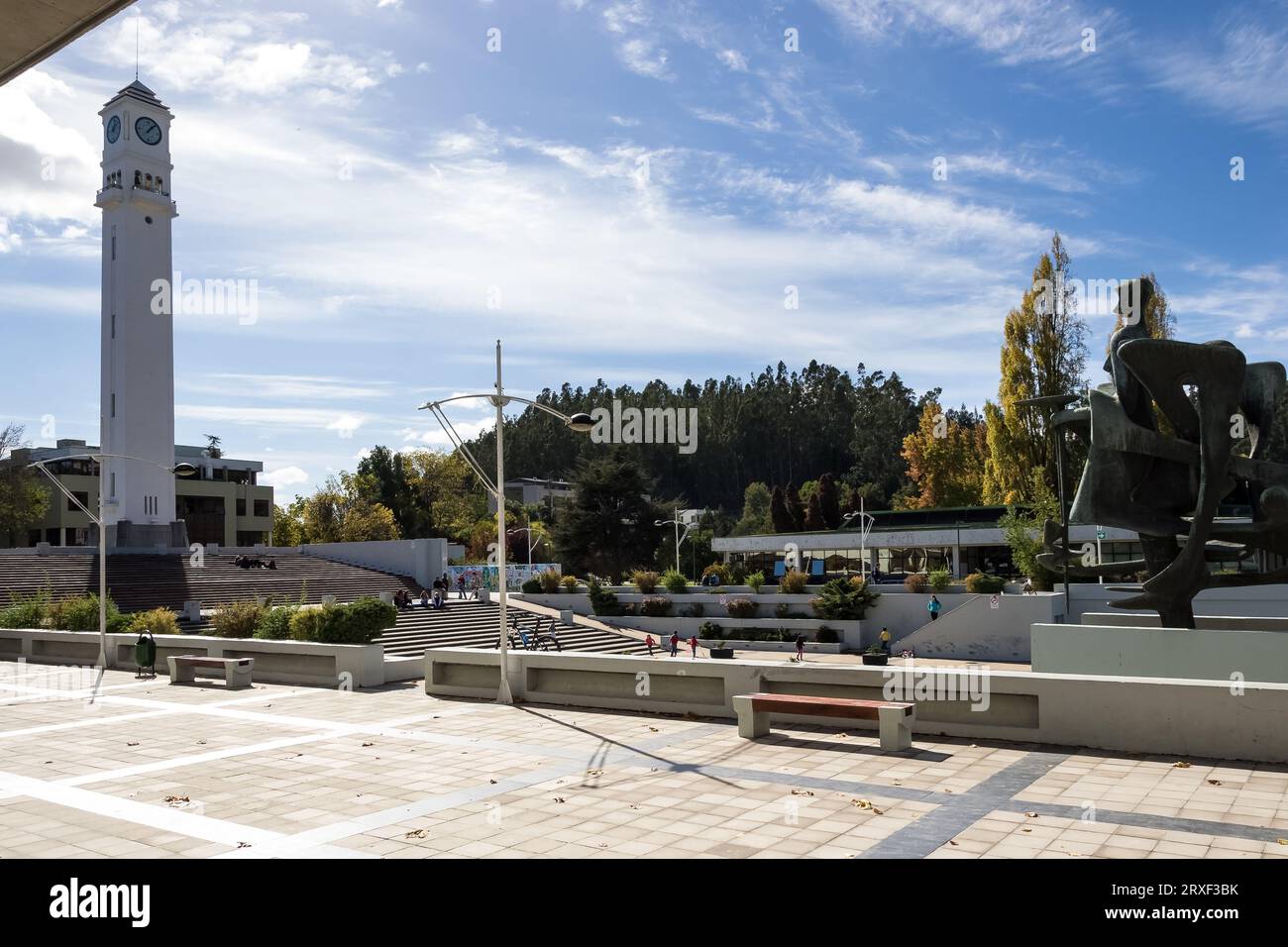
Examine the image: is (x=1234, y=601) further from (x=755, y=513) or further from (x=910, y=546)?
(x=755, y=513)

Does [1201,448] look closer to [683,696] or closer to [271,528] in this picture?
[683,696]

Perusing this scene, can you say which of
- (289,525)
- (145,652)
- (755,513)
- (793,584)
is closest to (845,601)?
(793,584)

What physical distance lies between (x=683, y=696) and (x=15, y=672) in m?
18.0

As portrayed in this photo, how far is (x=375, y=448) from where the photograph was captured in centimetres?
8756

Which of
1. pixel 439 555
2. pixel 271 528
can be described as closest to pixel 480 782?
pixel 439 555

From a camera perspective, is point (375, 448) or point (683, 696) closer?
point (683, 696)

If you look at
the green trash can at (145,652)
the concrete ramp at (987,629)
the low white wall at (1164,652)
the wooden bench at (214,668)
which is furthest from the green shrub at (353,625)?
the concrete ramp at (987,629)

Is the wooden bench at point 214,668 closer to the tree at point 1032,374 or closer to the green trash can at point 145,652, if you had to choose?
the green trash can at point 145,652

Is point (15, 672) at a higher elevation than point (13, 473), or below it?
below

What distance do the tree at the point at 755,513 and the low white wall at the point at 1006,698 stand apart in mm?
64480

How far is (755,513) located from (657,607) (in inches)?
1855

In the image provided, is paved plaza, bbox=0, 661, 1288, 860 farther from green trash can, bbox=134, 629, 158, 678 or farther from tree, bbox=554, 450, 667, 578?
tree, bbox=554, 450, 667, 578

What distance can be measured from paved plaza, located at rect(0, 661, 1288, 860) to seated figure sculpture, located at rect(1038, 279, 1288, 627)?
6.13 metres

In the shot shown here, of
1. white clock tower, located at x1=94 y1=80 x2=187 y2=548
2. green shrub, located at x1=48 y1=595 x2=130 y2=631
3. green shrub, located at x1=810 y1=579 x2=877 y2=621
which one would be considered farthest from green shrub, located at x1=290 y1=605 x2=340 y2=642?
white clock tower, located at x1=94 y1=80 x2=187 y2=548
